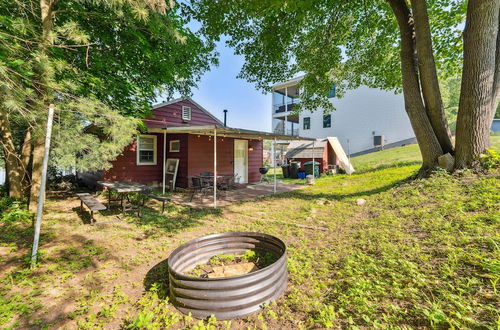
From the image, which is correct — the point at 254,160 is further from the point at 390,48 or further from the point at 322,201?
the point at 390,48

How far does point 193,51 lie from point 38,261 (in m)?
7.10

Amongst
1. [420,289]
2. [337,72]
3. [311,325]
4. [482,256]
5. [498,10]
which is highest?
[337,72]

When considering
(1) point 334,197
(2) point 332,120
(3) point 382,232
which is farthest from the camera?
(2) point 332,120

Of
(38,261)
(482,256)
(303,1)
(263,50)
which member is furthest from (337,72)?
(38,261)

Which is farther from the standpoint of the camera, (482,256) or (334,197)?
(334,197)

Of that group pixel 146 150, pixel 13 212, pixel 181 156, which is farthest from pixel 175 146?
pixel 13 212

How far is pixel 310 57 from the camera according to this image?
9734 mm

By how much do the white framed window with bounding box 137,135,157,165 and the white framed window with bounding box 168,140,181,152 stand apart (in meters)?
0.74

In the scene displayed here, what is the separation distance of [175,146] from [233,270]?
8.19 metres

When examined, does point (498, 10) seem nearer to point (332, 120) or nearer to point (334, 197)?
point (334, 197)

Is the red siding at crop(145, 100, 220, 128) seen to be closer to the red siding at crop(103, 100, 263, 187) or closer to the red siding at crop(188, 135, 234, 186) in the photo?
the red siding at crop(103, 100, 263, 187)

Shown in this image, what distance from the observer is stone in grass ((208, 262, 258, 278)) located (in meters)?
2.98

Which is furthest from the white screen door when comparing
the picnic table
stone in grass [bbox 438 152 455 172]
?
stone in grass [bbox 438 152 455 172]

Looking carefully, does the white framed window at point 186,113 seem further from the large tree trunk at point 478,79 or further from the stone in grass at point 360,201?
the large tree trunk at point 478,79
